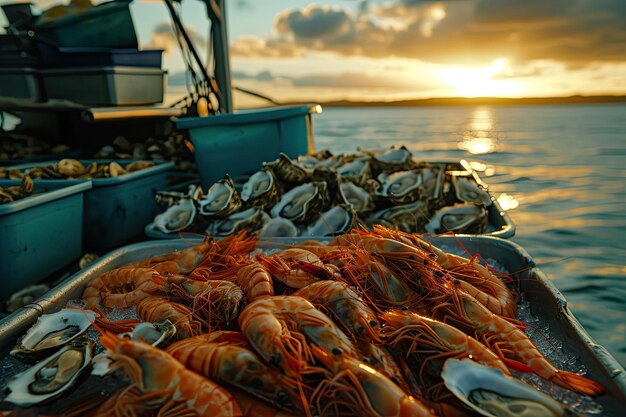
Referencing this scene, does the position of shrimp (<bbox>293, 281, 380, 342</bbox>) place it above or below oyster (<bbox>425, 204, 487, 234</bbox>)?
above

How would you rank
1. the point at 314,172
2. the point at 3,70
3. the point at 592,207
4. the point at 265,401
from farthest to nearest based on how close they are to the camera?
1. the point at 592,207
2. the point at 3,70
3. the point at 314,172
4. the point at 265,401

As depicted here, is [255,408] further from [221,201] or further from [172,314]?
[221,201]

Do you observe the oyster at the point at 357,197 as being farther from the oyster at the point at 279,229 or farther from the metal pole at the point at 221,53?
the metal pole at the point at 221,53

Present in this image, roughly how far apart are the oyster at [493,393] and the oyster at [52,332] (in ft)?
4.77

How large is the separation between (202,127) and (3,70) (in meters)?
5.03

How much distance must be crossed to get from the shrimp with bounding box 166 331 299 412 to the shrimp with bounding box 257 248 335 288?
1.62 ft

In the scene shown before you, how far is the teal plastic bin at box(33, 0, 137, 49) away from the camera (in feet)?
25.9

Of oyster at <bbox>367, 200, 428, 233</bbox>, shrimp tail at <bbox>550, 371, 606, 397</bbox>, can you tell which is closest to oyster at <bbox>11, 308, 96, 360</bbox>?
shrimp tail at <bbox>550, 371, 606, 397</bbox>

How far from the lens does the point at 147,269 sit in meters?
2.33

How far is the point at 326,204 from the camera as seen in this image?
3.80 meters

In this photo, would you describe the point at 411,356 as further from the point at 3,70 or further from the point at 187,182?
the point at 3,70

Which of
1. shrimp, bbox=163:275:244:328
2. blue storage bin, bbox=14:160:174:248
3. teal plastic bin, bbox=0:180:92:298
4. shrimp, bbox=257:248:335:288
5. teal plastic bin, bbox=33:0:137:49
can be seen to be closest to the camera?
shrimp, bbox=163:275:244:328

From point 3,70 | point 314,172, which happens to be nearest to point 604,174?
point 314,172

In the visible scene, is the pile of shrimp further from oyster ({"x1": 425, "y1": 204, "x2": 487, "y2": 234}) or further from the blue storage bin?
the blue storage bin
